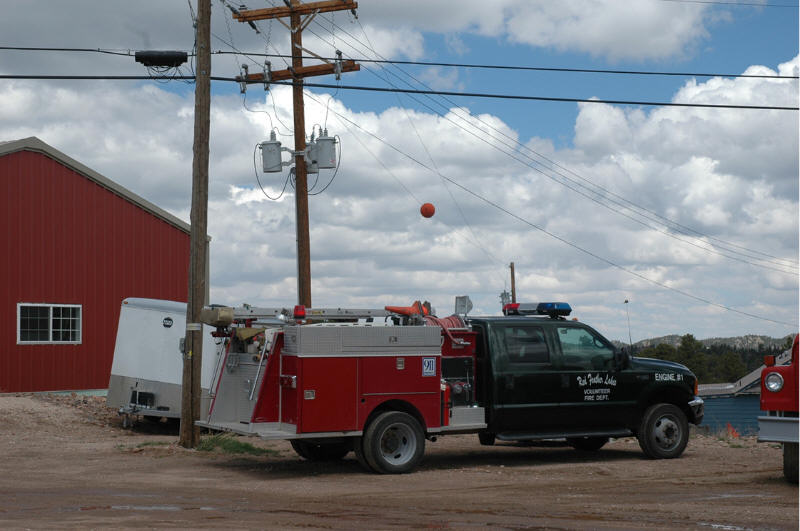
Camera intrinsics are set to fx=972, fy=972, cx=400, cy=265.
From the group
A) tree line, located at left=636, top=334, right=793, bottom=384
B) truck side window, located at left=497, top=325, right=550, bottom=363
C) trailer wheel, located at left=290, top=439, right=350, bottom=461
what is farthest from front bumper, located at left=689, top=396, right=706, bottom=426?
tree line, located at left=636, top=334, right=793, bottom=384

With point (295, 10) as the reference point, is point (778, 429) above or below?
below

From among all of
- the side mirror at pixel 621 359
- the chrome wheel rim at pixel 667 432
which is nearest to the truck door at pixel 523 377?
the side mirror at pixel 621 359

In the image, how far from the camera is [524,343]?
13578 mm

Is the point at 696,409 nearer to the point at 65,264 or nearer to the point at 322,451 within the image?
the point at 322,451

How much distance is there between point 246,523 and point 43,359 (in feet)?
57.0

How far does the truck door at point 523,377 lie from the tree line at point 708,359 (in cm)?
3715

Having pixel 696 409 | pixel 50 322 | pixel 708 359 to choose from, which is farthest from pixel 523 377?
pixel 708 359

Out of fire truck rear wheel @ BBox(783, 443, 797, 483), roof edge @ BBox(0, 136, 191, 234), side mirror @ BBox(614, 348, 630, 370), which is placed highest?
roof edge @ BBox(0, 136, 191, 234)

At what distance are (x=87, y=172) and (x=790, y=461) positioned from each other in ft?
65.2

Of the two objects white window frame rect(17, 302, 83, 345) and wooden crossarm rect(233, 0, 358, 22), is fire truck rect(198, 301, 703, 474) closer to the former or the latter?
wooden crossarm rect(233, 0, 358, 22)

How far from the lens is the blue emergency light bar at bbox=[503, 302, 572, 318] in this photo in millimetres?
14070

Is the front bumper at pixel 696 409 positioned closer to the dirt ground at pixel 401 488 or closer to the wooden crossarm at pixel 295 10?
the dirt ground at pixel 401 488

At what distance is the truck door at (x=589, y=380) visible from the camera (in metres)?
13.7

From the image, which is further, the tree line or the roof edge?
the tree line
